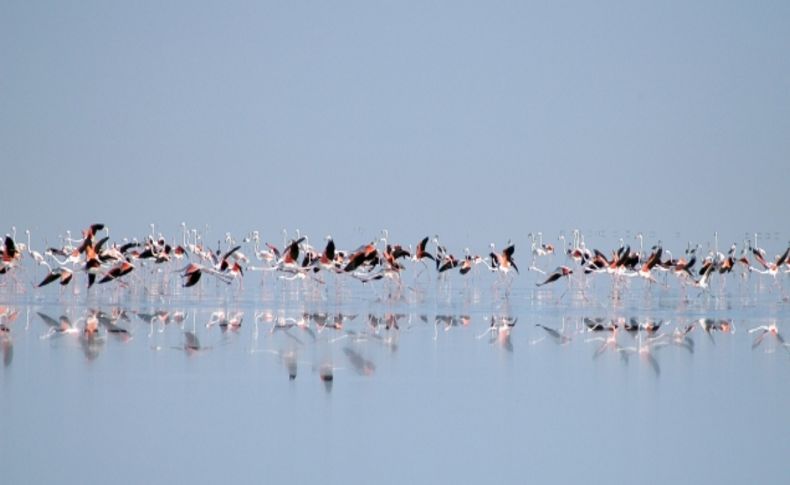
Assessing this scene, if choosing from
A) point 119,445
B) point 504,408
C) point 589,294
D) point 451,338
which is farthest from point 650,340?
point 589,294

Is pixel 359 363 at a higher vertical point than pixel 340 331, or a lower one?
lower

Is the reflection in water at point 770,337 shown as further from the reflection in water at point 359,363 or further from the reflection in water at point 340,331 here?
the reflection in water at point 359,363

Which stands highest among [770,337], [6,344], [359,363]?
[770,337]

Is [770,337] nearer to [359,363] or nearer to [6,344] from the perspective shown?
[359,363]

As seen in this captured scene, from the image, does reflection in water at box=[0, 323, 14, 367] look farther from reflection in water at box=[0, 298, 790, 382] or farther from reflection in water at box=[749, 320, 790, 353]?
reflection in water at box=[749, 320, 790, 353]

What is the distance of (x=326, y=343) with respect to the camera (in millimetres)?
12914

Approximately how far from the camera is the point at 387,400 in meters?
9.08

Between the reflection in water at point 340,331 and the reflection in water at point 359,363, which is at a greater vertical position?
the reflection in water at point 340,331

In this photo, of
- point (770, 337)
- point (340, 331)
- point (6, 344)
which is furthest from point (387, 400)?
point (770, 337)

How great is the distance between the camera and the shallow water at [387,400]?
696 centimetres

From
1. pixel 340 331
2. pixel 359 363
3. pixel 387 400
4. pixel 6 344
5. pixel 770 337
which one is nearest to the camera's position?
pixel 387 400

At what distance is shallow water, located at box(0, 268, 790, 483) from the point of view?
696 cm

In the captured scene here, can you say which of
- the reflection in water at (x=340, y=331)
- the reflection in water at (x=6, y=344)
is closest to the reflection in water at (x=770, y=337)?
the reflection in water at (x=340, y=331)

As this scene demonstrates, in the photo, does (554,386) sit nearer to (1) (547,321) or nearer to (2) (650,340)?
(2) (650,340)
